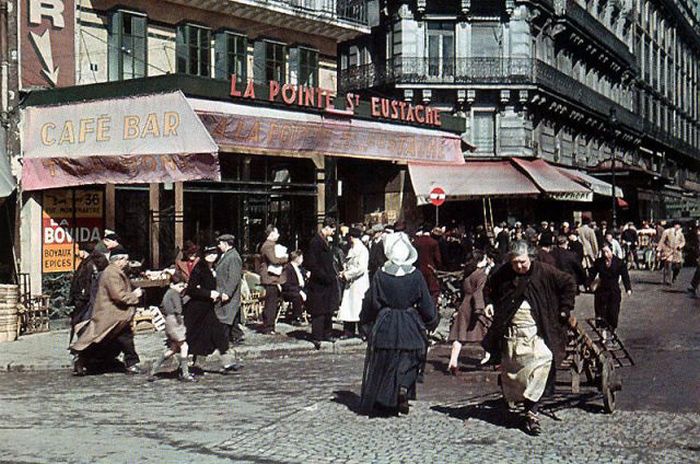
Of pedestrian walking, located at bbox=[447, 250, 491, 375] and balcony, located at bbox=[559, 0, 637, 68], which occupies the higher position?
balcony, located at bbox=[559, 0, 637, 68]

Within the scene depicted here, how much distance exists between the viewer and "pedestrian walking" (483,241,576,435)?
8352 millimetres

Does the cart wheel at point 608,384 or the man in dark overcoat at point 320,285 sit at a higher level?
the man in dark overcoat at point 320,285

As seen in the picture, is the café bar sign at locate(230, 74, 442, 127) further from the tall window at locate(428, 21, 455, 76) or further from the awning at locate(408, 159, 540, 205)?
the tall window at locate(428, 21, 455, 76)

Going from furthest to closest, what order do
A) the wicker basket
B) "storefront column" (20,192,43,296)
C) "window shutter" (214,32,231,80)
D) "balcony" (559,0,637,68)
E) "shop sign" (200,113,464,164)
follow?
"balcony" (559,0,637,68) < "window shutter" (214,32,231,80) < "shop sign" (200,113,464,164) < "storefront column" (20,192,43,296) < the wicker basket

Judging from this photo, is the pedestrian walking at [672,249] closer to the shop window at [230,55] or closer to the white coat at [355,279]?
the shop window at [230,55]

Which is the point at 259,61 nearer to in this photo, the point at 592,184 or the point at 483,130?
the point at 483,130

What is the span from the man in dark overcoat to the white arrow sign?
6.29 metres

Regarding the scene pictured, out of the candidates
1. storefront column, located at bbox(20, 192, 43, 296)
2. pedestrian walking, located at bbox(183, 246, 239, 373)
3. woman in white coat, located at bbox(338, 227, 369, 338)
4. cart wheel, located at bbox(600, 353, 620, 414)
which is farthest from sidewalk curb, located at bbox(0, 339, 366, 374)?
cart wheel, located at bbox(600, 353, 620, 414)

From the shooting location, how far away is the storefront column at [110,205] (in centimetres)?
1839

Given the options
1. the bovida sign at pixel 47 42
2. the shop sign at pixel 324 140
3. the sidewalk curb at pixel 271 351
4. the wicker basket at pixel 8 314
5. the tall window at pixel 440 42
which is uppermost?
the tall window at pixel 440 42

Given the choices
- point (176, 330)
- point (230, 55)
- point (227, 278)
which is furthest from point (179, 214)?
point (176, 330)

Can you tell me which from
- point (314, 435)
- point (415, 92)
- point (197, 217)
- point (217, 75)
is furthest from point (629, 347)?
point (415, 92)

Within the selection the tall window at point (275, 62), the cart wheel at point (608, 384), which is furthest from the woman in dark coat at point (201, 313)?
the tall window at point (275, 62)

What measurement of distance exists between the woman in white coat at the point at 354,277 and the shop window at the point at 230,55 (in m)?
8.30
